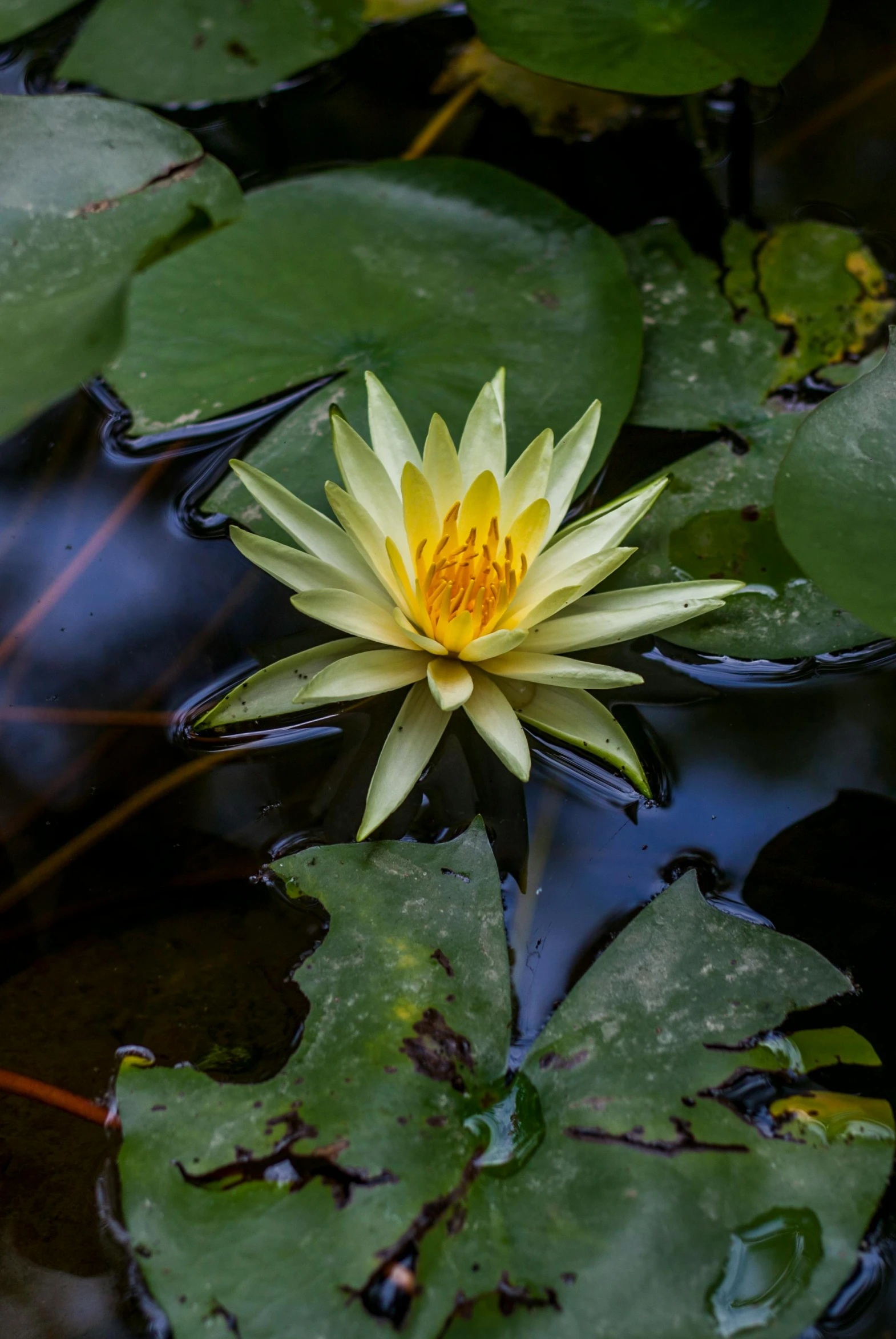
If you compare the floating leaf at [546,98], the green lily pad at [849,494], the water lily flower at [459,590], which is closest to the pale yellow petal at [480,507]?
the water lily flower at [459,590]

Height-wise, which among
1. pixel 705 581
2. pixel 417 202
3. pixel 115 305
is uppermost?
pixel 115 305

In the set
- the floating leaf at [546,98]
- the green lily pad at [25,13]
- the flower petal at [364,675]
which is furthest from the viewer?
the floating leaf at [546,98]

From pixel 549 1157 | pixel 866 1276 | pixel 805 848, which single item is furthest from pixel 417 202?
pixel 866 1276

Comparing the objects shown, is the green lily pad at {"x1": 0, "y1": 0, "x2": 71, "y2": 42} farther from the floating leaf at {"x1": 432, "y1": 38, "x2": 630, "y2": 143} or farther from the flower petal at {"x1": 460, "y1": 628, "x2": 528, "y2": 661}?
the flower petal at {"x1": 460, "y1": 628, "x2": 528, "y2": 661}

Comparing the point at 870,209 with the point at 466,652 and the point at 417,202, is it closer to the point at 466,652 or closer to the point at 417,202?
the point at 417,202

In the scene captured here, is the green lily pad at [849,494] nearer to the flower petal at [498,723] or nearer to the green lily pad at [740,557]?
A: the green lily pad at [740,557]

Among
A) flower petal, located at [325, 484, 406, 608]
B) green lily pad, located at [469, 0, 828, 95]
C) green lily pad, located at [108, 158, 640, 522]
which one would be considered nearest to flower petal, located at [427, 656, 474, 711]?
flower petal, located at [325, 484, 406, 608]

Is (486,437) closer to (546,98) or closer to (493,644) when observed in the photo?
(493,644)
